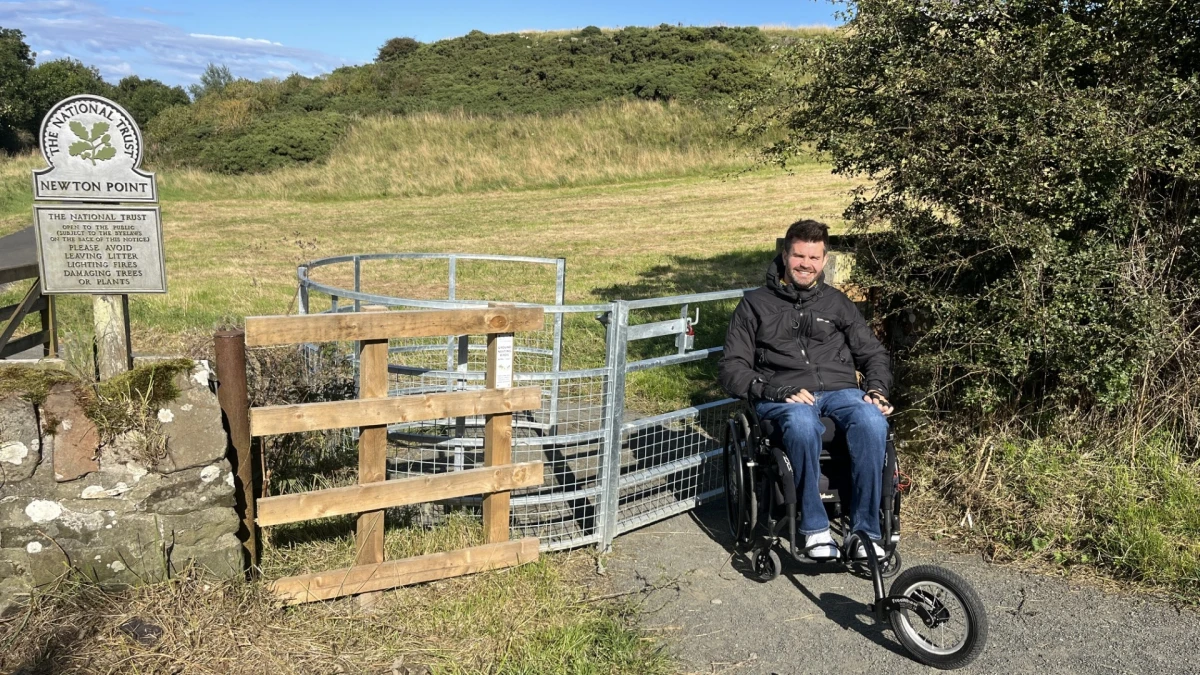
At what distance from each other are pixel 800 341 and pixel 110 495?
3.18 meters

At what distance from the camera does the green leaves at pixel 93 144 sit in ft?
11.1

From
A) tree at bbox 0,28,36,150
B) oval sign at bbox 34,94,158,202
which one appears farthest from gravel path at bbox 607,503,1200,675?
tree at bbox 0,28,36,150

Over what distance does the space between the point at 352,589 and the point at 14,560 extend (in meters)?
1.28

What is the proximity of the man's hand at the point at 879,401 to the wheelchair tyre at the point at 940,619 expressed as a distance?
83 cm

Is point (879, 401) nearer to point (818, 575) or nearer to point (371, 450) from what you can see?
point (818, 575)

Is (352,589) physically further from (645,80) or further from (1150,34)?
(645,80)

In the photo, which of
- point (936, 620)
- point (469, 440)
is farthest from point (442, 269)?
point (936, 620)

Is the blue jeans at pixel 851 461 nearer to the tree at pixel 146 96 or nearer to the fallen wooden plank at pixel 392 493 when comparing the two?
the fallen wooden plank at pixel 392 493

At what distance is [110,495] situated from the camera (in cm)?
341

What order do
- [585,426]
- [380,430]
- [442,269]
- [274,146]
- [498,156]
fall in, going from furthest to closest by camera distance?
[274,146], [498,156], [442,269], [585,426], [380,430]

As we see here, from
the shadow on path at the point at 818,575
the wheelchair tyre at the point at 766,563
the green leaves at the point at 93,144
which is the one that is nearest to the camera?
the green leaves at the point at 93,144

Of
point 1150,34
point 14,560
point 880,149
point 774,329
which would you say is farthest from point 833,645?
point 1150,34

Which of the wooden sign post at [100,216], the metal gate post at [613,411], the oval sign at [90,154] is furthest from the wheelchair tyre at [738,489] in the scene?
the oval sign at [90,154]

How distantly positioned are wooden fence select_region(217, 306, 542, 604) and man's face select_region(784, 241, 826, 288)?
1325 mm
